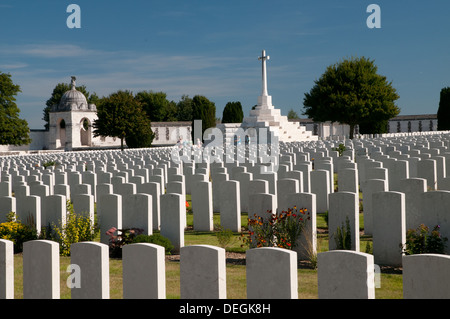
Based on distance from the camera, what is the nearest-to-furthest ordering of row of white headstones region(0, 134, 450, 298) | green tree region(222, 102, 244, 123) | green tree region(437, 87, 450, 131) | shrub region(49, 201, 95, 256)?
row of white headstones region(0, 134, 450, 298) → shrub region(49, 201, 95, 256) → green tree region(437, 87, 450, 131) → green tree region(222, 102, 244, 123)

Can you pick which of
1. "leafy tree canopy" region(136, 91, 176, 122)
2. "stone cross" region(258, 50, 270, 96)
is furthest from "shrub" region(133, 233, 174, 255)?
"leafy tree canopy" region(136, 91, 176, 122)

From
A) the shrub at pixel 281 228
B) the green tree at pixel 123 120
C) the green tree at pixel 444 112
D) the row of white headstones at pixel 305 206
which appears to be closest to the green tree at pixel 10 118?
the green tree at pixel 123 120

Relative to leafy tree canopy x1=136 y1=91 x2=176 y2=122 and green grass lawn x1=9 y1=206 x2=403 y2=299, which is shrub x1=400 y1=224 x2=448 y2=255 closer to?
green grass lawn x1=9 y1=206 x2=403 y2=299

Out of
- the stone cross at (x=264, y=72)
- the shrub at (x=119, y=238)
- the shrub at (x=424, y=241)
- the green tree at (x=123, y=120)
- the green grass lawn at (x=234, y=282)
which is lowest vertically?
the green grass lawn at (x=234, y=282)

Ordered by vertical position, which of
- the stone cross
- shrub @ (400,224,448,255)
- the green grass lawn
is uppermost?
the stone cross

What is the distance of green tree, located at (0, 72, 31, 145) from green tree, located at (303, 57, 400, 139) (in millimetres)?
28934

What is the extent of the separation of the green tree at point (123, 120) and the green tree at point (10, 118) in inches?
288

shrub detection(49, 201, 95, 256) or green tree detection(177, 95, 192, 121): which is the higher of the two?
green tree detection(177, 95, 192, 121)

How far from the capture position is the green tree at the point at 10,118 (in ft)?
166

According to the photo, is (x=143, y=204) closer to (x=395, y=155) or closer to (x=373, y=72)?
(x=395, y=155)

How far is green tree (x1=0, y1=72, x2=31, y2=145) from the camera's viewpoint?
50.6 metres

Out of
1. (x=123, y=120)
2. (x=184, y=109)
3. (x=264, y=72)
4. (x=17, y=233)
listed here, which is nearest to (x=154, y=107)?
(x=184, y=109)

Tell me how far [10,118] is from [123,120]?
1020 cm

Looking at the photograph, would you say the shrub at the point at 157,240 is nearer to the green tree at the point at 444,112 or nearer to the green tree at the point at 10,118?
the green tree at the point at 10,118
